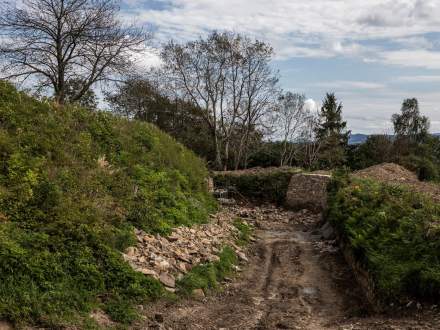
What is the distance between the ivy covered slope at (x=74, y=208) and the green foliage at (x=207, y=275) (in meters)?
0.67

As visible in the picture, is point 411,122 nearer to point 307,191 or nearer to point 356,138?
point 356,138

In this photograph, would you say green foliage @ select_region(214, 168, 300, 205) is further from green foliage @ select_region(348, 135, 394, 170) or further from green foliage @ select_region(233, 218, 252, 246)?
green foliage @ select_region(348, 135, 394, 170)

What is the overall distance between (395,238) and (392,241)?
80 millimetres

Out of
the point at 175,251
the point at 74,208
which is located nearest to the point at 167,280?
the point at 175,251

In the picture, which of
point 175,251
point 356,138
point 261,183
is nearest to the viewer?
point 175,251

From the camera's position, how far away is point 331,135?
1832 inches

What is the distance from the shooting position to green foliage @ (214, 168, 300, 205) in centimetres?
2102

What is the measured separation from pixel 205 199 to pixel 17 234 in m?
8.93

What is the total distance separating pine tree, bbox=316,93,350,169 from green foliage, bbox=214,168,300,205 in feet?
73.3

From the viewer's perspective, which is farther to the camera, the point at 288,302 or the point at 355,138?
the point at 355,138

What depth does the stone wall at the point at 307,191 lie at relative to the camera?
19.2m

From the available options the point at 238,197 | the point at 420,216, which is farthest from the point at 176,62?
the point at 420,216

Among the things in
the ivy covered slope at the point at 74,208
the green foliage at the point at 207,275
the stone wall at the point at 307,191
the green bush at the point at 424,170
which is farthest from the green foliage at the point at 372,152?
the green foliage at the point at 207,275

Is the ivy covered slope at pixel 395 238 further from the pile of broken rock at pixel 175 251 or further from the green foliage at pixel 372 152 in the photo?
the green foliage at pixel 372 152
